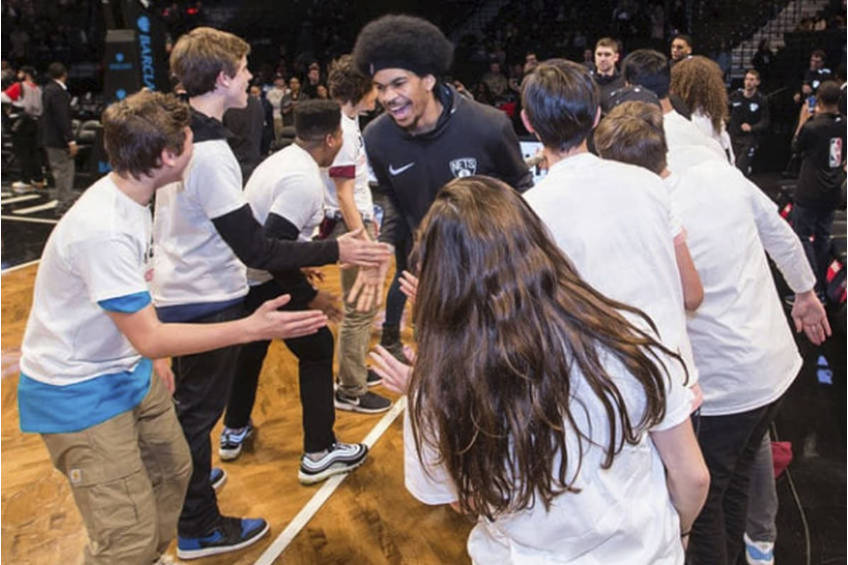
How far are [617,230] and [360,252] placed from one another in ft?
3.80

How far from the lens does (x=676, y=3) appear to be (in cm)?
1495

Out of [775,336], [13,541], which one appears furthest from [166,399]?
[775,336]

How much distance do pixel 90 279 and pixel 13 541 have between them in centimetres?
160

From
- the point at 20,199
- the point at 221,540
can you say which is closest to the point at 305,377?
A: the point at 221,540

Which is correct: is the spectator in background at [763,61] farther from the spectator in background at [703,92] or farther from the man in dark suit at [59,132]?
the spectator in background at [703,92]

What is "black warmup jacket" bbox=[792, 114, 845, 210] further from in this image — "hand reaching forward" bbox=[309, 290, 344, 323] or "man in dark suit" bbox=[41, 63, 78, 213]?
"man in dark suit" bbox=[41, 63, 78, 213]

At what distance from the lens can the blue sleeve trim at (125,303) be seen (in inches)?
78.4

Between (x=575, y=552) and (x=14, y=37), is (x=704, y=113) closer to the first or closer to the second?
(x=575, y=552)

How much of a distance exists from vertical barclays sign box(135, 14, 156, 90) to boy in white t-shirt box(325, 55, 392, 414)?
181 inches

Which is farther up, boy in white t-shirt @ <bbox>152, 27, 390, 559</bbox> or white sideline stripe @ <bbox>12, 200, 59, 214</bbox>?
boy in white t-shirt @ <bbox>152, 27, 390, 559</bbox>

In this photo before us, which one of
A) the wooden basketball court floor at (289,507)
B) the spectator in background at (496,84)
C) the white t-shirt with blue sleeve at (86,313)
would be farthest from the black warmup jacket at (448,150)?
the spectator in background at (496,84)

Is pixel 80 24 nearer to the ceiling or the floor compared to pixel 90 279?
nearer to the ceiling

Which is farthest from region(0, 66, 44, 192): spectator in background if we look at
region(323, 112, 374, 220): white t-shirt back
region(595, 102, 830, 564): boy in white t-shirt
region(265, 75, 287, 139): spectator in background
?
region(595, 102, 830, 564): boy in white t-shirt

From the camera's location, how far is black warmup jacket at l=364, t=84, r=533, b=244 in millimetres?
2746
